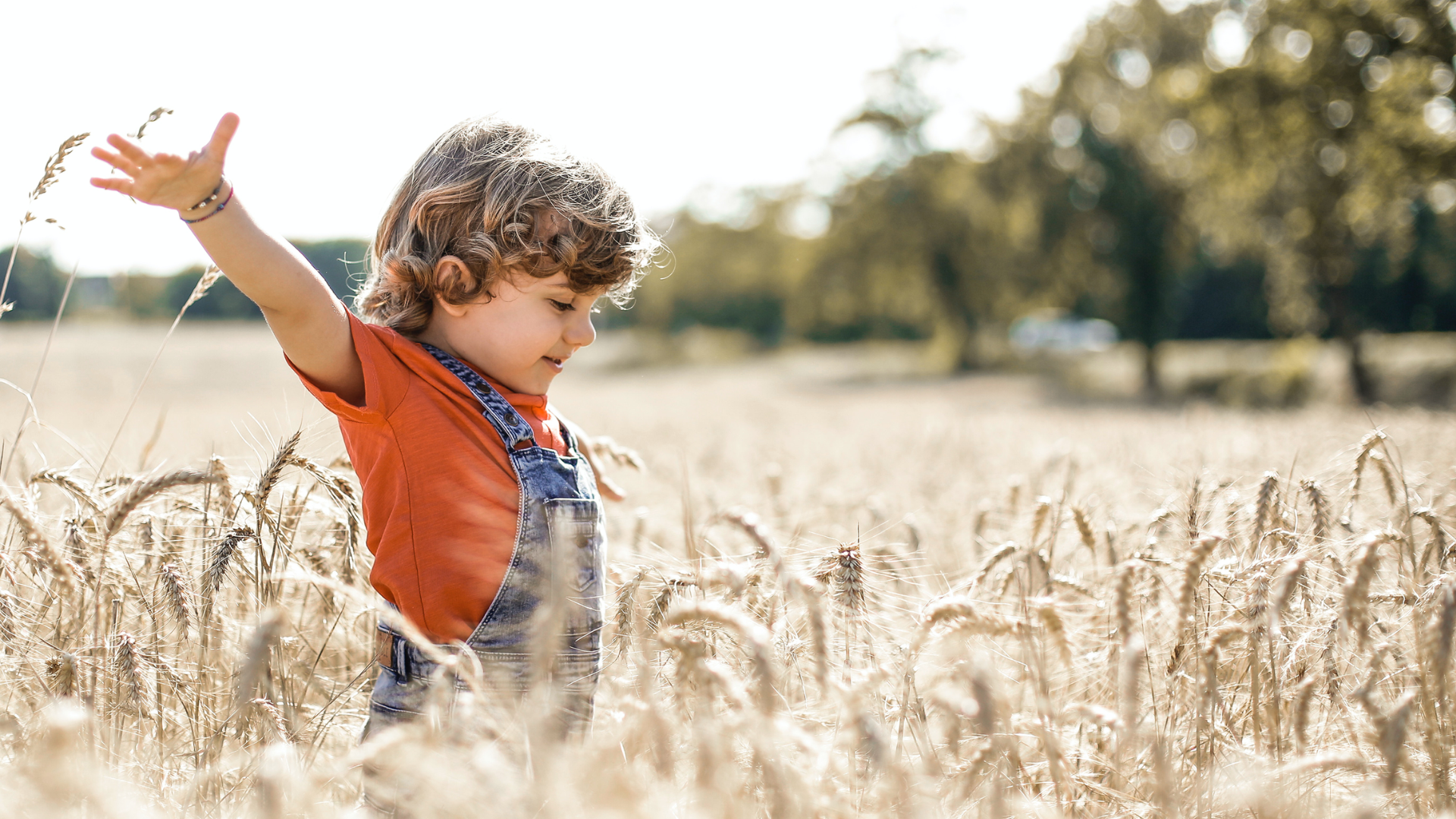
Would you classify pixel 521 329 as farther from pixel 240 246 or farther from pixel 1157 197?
pixel 1157 197

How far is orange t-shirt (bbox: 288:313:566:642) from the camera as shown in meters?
1.68

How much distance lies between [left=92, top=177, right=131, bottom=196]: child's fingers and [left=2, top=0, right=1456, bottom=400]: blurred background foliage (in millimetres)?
499

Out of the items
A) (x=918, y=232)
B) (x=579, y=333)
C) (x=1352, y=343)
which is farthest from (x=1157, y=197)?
(x=579, y=333)

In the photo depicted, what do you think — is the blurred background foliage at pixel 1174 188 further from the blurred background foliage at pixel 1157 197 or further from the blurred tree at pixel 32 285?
the blurred tree at pixel 32 285

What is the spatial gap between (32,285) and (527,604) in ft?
6.97

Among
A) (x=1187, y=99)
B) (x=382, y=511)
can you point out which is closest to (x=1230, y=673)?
(x=382, y=511)

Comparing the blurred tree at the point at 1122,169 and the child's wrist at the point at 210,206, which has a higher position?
the blurred tree at the point at 1122,169

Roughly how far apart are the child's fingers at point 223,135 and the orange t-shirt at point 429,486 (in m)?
0.38

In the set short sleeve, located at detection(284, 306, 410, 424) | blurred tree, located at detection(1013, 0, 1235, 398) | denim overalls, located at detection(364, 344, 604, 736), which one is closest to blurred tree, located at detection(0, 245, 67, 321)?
short sleeve, located at detection(284, 306, 410, 424)

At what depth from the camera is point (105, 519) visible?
1793mm

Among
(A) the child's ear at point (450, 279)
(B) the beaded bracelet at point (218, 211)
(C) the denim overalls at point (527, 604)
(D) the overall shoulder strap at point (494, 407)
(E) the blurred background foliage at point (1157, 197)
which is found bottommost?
(C) the denim overalls at point (527, 604)

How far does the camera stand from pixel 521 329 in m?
1.87

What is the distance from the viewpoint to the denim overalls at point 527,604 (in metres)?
1.61

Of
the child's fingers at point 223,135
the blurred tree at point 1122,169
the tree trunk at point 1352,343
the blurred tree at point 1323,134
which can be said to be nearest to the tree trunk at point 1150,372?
the blurred tree at point 1122,169
